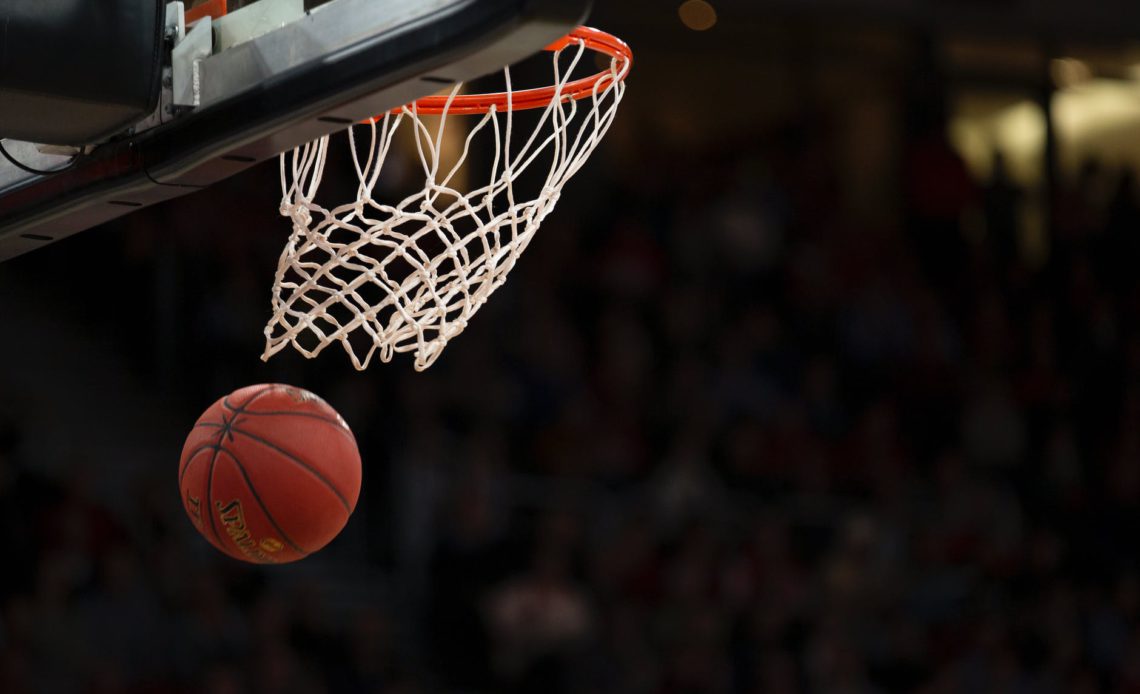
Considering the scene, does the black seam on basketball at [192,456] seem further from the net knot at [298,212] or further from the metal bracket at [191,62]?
the metal bracket at [191,62]

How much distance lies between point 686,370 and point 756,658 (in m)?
1.52

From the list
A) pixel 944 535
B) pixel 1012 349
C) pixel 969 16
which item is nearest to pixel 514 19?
pixel 944 535

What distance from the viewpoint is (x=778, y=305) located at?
9.18 m

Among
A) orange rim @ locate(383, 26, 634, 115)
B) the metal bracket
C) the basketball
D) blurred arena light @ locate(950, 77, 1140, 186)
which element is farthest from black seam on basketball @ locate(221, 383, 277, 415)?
blurred arena light @ locate(950, 77, 1140, 186)

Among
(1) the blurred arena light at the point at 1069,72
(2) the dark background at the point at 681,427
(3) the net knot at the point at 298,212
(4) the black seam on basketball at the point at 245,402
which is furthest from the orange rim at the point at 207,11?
(1) the blurred arena light at the point at 1069,72

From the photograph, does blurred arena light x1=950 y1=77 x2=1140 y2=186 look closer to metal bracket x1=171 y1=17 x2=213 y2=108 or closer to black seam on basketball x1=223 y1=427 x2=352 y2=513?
black seam on basketball x1=223 y1=427 x2=352 y2=513

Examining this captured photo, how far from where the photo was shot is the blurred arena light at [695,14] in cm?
1052

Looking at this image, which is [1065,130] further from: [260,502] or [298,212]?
[260,502]

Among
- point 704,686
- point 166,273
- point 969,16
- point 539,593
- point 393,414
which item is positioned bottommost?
point 704,686

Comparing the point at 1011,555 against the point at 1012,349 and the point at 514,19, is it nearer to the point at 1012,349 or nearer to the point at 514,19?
the point at 1012,349

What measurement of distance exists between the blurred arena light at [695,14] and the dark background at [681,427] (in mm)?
65

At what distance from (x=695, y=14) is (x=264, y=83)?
27.8ft

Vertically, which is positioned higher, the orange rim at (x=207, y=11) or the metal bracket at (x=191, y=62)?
the orange rim at (x=207, y=11)

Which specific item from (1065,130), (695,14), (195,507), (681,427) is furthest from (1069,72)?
(195,507)
